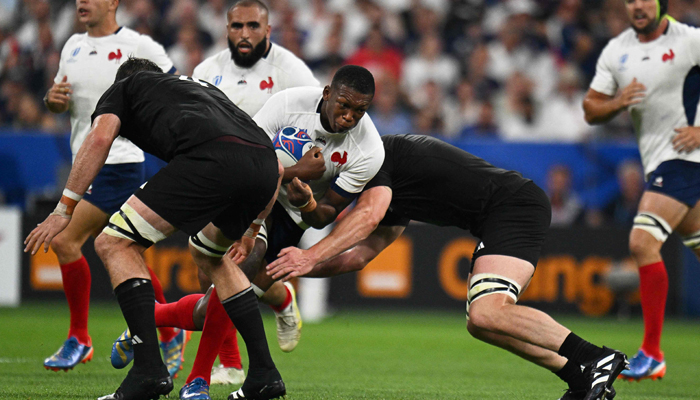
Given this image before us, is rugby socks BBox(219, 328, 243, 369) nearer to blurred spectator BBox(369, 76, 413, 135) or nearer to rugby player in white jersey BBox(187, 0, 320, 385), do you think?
rugby player in white jersey BBox(187, 0, 320, 385)

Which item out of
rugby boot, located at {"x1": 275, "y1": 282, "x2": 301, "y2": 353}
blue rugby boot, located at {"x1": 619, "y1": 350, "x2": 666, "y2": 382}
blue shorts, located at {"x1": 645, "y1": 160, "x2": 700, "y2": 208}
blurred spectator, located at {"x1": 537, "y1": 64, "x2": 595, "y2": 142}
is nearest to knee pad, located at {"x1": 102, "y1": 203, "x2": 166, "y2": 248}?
rugby boot, located at {"x1": 275, "y1": 282, "x2": 301, "y2": 353}

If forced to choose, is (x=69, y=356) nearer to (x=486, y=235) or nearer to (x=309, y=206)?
(x=309, y=206)

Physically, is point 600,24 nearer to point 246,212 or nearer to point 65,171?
point 65,171

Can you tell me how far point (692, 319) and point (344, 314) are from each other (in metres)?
4.74

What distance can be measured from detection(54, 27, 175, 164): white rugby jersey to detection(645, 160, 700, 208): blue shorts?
3970mm

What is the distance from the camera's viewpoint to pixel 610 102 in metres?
6.88

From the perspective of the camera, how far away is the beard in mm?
6676

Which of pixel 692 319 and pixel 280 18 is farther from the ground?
pixel 280 18

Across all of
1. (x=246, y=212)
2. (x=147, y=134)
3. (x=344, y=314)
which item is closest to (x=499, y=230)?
(x=246, y=212)

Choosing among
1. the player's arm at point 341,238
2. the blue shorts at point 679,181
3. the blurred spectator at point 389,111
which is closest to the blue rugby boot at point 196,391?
the player's arm at point 341,238

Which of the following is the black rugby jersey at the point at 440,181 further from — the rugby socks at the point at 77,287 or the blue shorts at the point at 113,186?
the rugby socks at the point at 77,287

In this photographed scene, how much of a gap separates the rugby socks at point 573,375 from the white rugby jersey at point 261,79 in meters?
2.90

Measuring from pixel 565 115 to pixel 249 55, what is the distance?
783 centimetres

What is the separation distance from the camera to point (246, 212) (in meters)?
4.73
